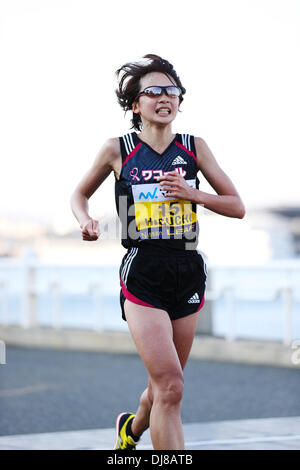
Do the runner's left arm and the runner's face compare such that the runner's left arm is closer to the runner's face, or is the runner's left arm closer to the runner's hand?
the runner's face

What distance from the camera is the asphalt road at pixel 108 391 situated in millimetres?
7367

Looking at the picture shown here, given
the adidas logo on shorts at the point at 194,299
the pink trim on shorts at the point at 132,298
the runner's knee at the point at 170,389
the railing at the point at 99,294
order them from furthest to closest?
the railing at the point at 99,294 < the adidas logo on shorts at the point at 194,299 < the pink trim on shorts at the point at 132,298 < the runner's knee at the point at 170,389

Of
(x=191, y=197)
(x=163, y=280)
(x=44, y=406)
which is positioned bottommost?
(x=44, y=406)

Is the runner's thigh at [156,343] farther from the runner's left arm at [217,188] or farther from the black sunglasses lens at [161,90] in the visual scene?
the black sunglasses lens at [161,90]

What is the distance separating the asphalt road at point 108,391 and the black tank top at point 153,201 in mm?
2874

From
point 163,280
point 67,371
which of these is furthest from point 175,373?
point 67,371

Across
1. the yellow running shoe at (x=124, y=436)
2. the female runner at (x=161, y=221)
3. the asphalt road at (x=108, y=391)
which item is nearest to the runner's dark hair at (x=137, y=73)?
the female runner at (x=161, y=221)

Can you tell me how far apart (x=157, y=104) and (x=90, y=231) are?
70 cm

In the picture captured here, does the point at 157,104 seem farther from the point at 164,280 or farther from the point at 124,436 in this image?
the point at 124,436

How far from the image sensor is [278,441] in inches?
222

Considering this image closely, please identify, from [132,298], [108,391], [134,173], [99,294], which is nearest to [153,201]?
[134,173]
